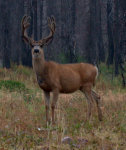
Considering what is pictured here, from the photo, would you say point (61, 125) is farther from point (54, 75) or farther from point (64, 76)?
point (64, 76)

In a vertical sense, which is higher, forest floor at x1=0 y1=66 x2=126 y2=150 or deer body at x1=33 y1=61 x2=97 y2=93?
deer body at x1=33 y1=61 x2=97 y2=93

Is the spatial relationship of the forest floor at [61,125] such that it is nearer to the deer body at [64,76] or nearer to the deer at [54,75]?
the deer at [54,75]

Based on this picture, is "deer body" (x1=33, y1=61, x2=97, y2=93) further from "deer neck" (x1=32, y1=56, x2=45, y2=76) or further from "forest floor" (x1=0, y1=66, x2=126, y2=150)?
"forest floor" (x1=0, y1=66, x2=126, y2=150)

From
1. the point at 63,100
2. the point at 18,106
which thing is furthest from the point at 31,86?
the point at 18,106

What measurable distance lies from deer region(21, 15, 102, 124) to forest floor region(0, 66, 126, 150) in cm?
34

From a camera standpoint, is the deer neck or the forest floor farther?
the deer neck

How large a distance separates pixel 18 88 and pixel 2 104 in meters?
2.51

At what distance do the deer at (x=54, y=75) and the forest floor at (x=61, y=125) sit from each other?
0.34 meters

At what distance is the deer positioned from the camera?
24.7 feet

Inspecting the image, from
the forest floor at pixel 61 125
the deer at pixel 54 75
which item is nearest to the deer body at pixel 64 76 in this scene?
the deer at pixel 54 75

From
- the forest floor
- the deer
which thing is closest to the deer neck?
the deer

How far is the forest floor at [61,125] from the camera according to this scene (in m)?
5.69

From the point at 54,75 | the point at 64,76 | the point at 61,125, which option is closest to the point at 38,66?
the point at 54,75

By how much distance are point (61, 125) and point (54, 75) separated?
140cm
